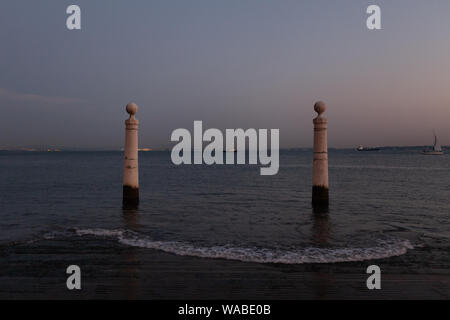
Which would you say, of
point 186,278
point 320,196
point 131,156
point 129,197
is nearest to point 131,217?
point 129,197

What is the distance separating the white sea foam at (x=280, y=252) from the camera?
25.2ft

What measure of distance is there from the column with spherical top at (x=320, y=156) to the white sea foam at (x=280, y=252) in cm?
492

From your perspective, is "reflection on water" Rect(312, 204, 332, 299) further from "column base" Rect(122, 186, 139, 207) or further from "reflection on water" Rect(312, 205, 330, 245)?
"column base" Rect(122, 186, 139, 207)

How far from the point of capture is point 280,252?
827cm

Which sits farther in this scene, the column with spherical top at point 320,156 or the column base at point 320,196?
the column base at point 320,196

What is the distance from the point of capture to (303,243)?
924 cm

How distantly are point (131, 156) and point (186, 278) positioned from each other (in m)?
8.61

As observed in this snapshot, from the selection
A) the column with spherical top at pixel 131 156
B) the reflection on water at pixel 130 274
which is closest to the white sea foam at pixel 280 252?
the reflection on water at pixel 130 274

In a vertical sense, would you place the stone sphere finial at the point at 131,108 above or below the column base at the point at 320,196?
above

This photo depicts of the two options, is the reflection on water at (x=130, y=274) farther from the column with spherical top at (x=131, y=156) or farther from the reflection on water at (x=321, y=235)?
the column with spherical top at (x=131, y=156)

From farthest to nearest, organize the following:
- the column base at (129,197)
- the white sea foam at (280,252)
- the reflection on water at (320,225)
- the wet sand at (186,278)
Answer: the column base at (129,197), the reflection on water at (320,225), the white sea foam at (280,252), the wet sand at (186,278)
